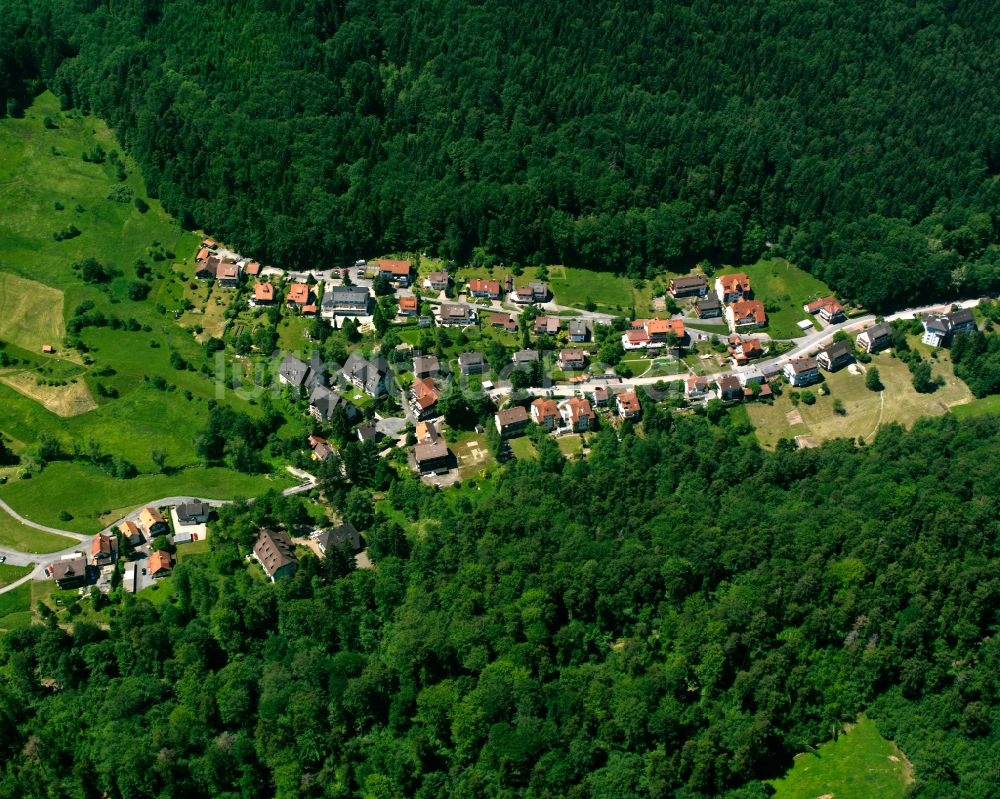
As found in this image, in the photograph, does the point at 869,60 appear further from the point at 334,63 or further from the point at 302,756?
the point at 302,756

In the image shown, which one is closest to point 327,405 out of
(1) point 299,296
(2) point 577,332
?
(1) point 299,296

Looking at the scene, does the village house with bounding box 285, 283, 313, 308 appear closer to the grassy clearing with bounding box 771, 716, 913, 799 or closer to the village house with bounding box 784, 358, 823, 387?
the village house with bounding box 784, 358, 823, 387

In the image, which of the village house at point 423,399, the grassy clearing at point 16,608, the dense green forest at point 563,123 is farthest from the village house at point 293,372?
the grassy clearing at point 16,608

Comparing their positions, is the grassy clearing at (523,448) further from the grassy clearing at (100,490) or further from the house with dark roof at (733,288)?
the house with dark roof at (733,288)

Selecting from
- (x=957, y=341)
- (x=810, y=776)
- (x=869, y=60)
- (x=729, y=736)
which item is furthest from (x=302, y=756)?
(x=869, y=60)

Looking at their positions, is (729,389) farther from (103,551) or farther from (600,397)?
(103,551)

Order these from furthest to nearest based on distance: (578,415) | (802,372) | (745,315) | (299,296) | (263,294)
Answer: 1. (745,315)
2. (263,294)
3. (299,296)
4. (802,372)
5. (578,415)
